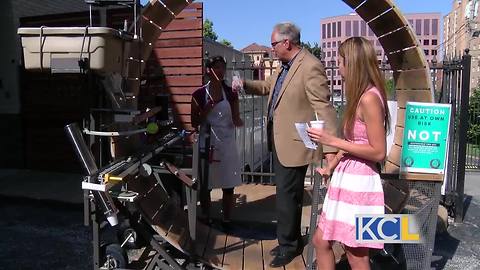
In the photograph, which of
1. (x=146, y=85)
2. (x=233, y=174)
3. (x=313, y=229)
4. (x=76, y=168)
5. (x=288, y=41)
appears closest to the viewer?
(x=313, y=229)

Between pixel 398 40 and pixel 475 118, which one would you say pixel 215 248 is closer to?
pixel 398 40

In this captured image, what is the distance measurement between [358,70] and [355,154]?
19.0 inches

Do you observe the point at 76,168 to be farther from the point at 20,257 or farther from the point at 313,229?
the point at 313,229

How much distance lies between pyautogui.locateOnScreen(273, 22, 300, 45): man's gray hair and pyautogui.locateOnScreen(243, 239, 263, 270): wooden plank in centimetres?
180

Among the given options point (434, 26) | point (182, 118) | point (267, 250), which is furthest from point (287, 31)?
point (434, 26)

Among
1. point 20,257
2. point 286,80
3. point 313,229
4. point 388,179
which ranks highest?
point 286,80

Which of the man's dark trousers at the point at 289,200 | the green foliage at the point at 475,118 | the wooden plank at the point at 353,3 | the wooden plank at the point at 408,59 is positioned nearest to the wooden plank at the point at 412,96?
the wooden plank at the point at 408,59

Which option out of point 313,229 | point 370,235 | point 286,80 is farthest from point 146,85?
point 370,235

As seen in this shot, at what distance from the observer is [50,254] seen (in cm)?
480

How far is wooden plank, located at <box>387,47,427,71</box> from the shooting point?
13.4 ft

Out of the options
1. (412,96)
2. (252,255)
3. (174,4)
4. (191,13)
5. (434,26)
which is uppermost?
(434,26)

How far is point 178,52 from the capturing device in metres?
6.90

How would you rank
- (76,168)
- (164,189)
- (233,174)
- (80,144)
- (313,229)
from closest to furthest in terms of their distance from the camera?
(80,144) → (313,229) → (164,189) → (233,174) → (76,168)

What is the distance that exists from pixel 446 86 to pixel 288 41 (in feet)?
9.55
